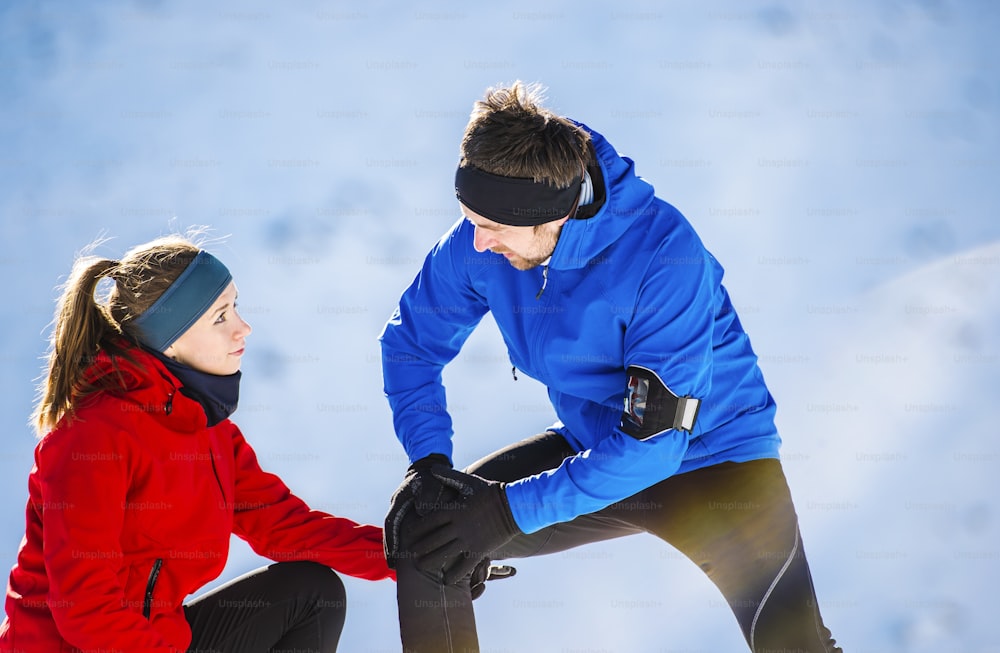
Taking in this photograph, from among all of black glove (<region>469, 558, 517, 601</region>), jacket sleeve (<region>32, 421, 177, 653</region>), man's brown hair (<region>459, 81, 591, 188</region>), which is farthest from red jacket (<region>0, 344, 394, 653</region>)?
man's brown hair (<region>459, 81, 591, 188</region>)

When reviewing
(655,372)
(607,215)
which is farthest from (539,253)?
(655,372)

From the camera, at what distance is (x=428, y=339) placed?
2.40 m

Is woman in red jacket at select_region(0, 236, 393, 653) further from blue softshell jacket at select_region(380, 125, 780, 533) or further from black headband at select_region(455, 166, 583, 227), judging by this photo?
black headband at select_region(455, 166, 583, 227)

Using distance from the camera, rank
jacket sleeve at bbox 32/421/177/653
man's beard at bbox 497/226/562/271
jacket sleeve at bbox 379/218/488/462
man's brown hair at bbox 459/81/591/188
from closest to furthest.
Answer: jacket sleeve at bbox 32/421/177/653
man's brown hair at bbox 459/81/591/188
man's beard at bbox 497/226/562/271
jacket sleeve at bbox 379/218/488/462

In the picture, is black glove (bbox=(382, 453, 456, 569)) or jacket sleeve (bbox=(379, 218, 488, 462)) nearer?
black glove (bbox=(382, 453, 456, 569))

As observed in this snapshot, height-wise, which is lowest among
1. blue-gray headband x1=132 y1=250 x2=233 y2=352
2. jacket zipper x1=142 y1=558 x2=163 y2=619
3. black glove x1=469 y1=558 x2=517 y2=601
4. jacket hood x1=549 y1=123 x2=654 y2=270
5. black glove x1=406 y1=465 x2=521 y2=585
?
black glove x1=469 y1=558 x2=517 y2=601

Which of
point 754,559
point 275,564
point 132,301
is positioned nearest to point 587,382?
point 754,559

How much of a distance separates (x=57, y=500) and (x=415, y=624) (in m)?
0.76

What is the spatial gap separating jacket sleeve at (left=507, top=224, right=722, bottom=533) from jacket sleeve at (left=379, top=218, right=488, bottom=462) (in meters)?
0.34

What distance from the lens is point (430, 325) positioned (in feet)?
7.82

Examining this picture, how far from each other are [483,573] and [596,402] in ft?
1.50

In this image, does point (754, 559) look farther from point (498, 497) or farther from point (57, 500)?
point (57, 500)

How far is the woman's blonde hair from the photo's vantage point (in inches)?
72.4

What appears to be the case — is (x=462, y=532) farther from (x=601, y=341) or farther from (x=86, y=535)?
(x=86, y=535)
